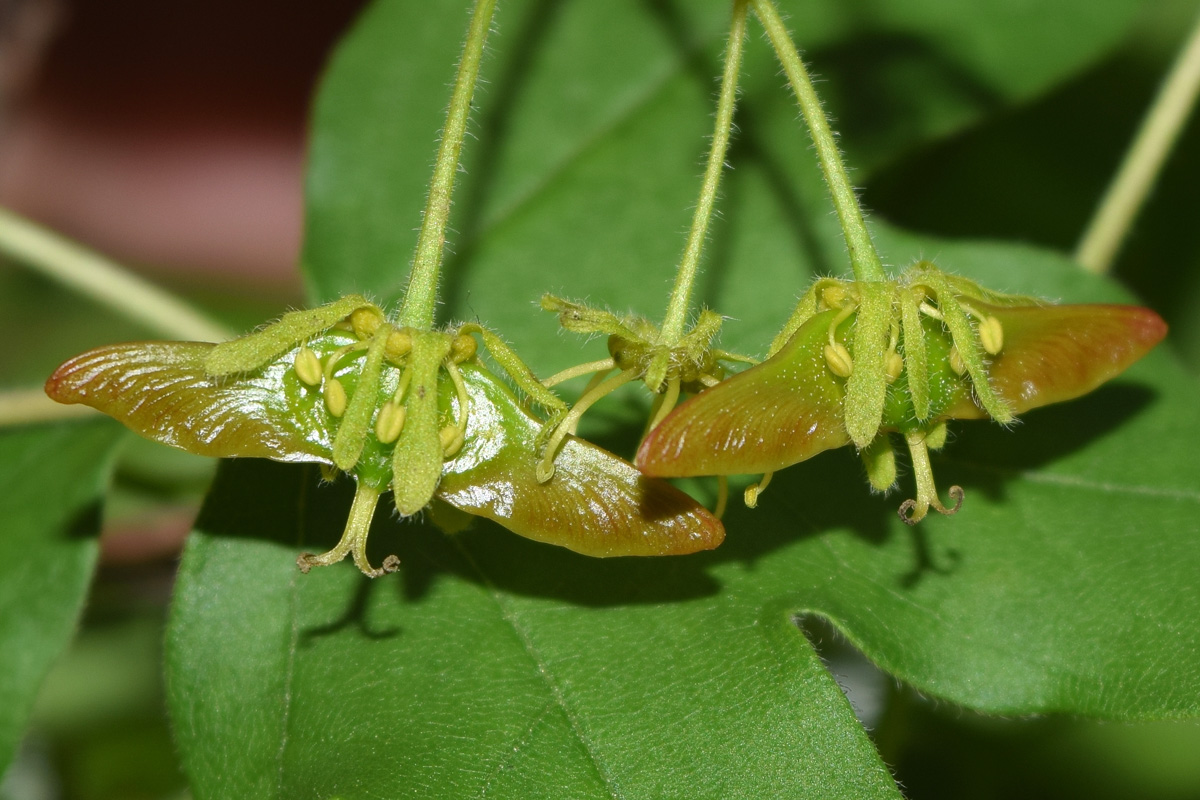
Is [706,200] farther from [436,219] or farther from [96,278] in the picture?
[96,278]

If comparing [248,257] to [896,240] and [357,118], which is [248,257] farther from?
[896,240]

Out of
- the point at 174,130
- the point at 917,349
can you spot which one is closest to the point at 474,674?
the point at 917,349

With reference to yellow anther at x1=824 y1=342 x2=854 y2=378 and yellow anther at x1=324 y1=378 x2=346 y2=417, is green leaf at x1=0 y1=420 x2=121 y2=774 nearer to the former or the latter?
yellow anther at x1=324 y1=378 x2=346 y2=417

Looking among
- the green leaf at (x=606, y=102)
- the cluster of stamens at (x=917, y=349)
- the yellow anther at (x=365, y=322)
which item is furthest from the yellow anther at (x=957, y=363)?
the green leaf at (x=606, y=102)

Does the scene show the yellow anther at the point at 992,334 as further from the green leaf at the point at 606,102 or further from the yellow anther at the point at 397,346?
the green leaf at the point at 606,102

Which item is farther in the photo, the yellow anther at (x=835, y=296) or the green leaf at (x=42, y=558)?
the green leaf at (x=42, y=558)
